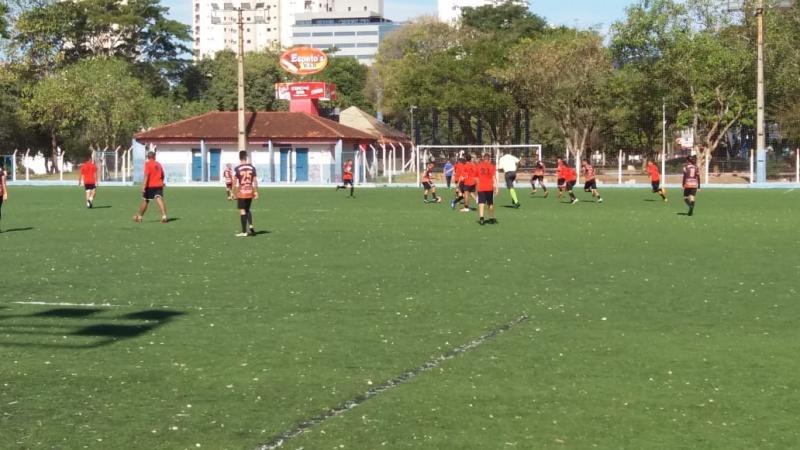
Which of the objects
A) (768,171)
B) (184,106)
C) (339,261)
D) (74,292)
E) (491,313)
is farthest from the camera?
(184,106)

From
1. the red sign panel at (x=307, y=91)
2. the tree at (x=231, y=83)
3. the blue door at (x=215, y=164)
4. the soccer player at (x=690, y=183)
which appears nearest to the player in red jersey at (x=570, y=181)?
the soccer player at (x=690, y=183)

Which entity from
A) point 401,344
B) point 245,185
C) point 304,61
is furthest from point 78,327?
point 304,61

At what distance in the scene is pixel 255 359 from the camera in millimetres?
9477

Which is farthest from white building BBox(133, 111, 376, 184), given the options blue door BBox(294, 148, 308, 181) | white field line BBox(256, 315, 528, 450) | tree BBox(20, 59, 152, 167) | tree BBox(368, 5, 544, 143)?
white field line BBox(256, 315, 528, 450)

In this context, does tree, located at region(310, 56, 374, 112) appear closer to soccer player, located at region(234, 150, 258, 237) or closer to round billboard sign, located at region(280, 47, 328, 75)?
round billboard sign, located at region(280, 47, 328, 75)

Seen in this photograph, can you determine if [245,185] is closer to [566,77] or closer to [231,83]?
[566,77]

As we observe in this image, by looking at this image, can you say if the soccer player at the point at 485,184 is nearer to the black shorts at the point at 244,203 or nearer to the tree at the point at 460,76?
the black shorts at the point at 244,203

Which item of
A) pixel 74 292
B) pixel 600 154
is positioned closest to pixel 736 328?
pixel 74 292

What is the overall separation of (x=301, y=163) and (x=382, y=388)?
61.3m

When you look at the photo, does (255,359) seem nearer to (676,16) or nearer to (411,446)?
(411,446)

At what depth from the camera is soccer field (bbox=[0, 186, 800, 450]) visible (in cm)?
716

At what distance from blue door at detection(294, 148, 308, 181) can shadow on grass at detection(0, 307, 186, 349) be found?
56.8m

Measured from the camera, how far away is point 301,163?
227 ft

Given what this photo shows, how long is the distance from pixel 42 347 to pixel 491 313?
4.63 meters
